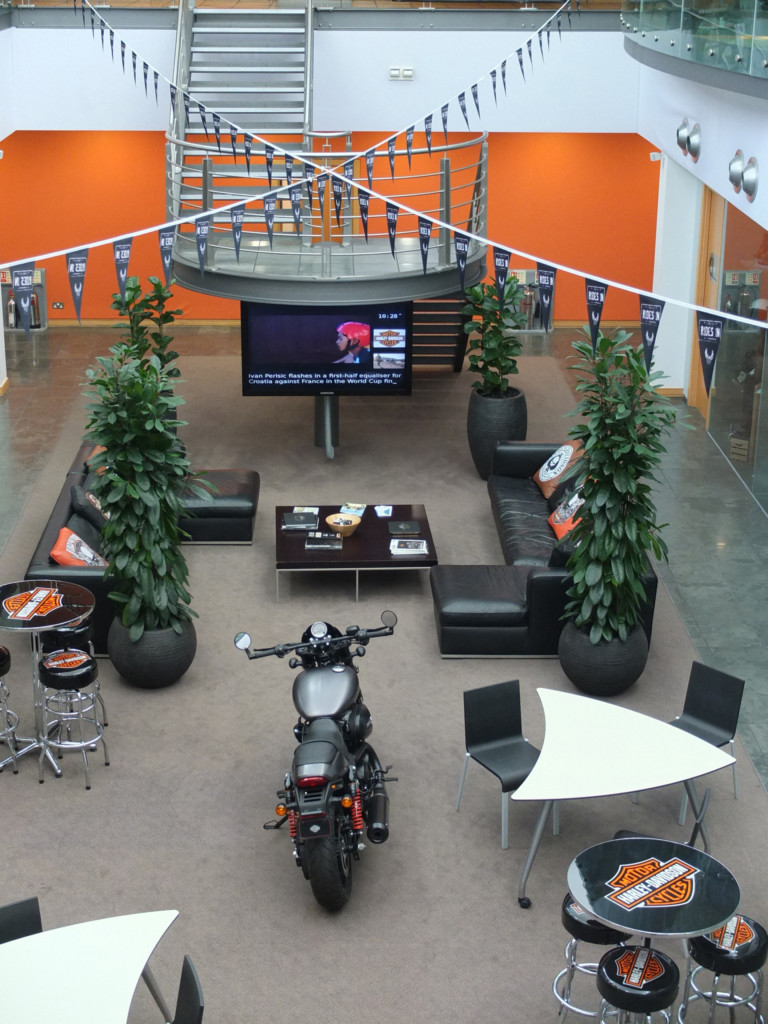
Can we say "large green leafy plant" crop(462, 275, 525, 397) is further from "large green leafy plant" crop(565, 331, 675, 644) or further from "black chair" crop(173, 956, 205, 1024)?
"black chair" crop(173, 956, 205, 1024)

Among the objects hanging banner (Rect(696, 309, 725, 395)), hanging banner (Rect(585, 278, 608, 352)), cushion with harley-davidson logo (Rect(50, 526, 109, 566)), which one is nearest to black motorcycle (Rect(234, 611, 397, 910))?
hanging banner (Rect(696, 309, 725, 395))

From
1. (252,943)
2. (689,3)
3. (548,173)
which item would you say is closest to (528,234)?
(548,173)

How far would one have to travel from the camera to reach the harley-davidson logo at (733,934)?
5852mm

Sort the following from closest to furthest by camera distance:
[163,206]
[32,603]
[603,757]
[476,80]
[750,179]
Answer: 1. [603,757]
2. [32,603]
3. [750,179]
4. [476,80]
5. [163,206]

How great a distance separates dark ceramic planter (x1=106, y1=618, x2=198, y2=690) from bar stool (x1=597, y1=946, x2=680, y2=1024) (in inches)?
166

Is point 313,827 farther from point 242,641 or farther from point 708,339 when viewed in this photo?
point 708,339

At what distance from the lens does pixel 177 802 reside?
26.2 feet

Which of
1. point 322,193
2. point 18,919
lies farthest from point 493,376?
point 18,919

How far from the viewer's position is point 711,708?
26.0 ft

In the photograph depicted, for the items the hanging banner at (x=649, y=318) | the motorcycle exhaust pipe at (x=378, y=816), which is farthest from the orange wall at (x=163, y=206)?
the motorcycle exhaust pipe at (x=378, y=816)

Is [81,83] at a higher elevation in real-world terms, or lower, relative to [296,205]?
higher

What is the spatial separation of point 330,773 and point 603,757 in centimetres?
148

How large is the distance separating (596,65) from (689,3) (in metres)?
4.31

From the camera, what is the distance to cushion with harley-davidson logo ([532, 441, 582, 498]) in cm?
1162
